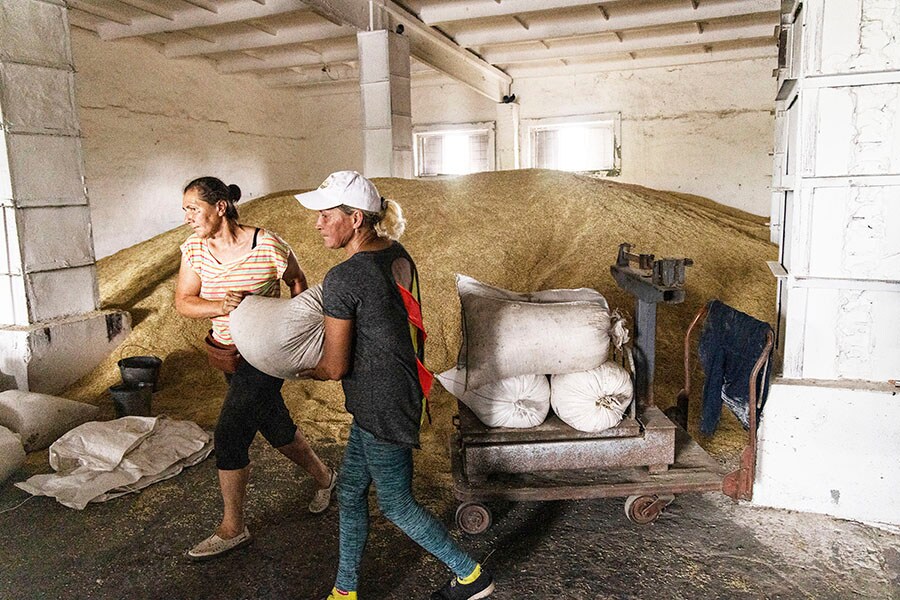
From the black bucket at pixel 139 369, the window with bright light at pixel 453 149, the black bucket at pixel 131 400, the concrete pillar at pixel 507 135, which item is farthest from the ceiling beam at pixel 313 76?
the black bucket at pixel 131 400

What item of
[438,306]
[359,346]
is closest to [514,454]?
[359,346]

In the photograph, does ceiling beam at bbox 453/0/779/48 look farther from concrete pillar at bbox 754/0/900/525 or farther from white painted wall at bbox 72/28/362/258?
concrete pillar at bbox 754/0/900/525

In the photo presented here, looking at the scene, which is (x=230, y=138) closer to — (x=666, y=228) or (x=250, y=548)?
(x=666, y=228)

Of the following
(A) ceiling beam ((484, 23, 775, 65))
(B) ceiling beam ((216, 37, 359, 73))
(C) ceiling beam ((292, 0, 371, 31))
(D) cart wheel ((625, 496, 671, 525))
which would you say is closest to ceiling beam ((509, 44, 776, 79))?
(A) ceiling beam ((484, 23, 775, 65))

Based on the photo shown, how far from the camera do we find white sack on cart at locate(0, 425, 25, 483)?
345 centimetres

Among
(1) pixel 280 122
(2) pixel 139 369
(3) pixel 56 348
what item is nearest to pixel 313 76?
(1) pixel 280 122

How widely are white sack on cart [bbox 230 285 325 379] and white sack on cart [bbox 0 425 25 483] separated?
2.12 meters

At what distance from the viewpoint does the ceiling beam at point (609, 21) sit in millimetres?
8609

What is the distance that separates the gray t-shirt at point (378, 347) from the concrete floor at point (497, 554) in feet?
2.70

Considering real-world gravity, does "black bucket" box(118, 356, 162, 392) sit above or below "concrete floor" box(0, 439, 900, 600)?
above

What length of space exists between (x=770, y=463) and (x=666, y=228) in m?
3.76

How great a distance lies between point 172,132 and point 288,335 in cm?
1014

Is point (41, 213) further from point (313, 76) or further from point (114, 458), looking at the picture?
point (313, 76)

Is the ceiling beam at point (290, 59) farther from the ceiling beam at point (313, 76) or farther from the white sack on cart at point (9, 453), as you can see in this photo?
the white sack on cart at point (9, 453)
